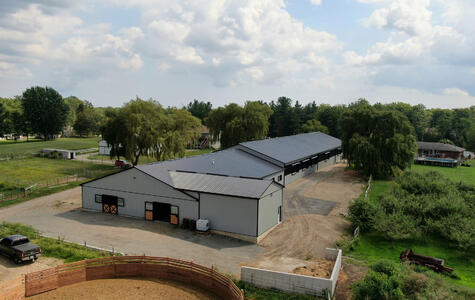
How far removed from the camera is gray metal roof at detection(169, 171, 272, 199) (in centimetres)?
2773

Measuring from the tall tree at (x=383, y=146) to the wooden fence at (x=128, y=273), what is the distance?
39.5 meters

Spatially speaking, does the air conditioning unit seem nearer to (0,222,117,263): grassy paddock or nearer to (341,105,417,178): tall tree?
(0,222,117,263): grassy paddock

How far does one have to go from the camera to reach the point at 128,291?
61.7 ft

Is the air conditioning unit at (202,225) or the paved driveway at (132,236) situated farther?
the air conditioning unit at (202,225)

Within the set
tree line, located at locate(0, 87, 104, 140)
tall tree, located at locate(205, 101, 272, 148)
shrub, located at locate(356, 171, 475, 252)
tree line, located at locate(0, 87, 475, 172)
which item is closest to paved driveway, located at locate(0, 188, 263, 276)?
shrub, located at locate(356, 171, 475, 252)

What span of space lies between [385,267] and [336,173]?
41.0m

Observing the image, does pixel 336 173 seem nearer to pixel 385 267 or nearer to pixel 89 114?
pixel 385 267

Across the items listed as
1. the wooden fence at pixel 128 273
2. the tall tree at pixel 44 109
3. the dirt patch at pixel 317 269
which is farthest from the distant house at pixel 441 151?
the tall tree at pixel 44 109

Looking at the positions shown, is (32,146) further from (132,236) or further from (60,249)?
(60,249)

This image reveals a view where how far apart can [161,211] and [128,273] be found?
9950mm

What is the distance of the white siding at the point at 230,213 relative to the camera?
26.8 meters

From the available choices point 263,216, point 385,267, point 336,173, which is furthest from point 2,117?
point 385,267

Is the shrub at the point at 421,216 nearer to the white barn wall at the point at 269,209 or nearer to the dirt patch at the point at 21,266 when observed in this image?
the white barn wall at the point at 269,209

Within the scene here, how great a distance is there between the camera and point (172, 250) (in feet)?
79.4
